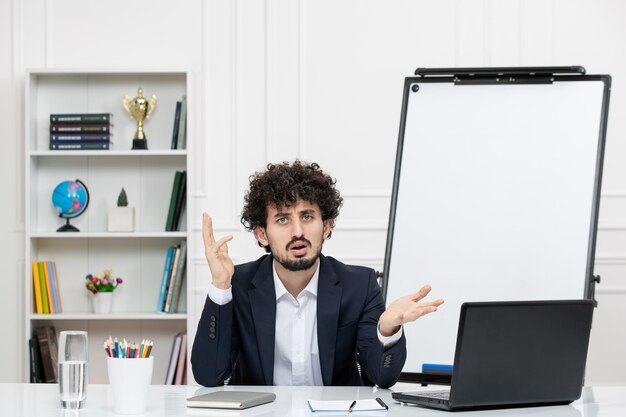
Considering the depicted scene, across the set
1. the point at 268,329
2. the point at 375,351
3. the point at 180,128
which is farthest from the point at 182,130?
the point at 375,351

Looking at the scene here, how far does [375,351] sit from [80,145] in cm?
240

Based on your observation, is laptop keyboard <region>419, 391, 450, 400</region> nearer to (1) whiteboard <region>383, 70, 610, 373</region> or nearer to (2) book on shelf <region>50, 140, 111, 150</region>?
(1) whiteboard <region>383, 70, 610, 373</region>

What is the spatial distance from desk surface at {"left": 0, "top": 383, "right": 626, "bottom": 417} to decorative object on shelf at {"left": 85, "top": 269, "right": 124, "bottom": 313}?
6.62 ft

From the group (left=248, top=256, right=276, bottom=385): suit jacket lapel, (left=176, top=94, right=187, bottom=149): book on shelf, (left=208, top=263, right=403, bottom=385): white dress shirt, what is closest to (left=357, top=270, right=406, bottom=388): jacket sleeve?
(left=208, top=263, right=403, bottom=385): white dress shirt

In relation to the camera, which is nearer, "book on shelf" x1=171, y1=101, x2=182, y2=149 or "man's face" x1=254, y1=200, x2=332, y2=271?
"man's face" x1=254, y1=200, x2=332, y2=271

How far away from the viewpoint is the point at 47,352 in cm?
398

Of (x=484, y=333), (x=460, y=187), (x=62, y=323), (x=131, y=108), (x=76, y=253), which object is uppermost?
(x=131, y=108)

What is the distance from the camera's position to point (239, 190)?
13.5 ft

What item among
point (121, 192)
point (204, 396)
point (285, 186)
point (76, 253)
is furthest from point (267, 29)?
point (204, 396)

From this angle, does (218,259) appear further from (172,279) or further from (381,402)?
(172,279)

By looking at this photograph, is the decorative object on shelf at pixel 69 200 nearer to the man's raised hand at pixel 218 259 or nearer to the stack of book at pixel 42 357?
the stack of book at pixel 42 357

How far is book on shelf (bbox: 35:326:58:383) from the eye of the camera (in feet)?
13.0

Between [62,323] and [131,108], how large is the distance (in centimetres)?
112

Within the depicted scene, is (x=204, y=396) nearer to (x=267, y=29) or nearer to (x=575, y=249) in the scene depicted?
(x=575, y=249)
